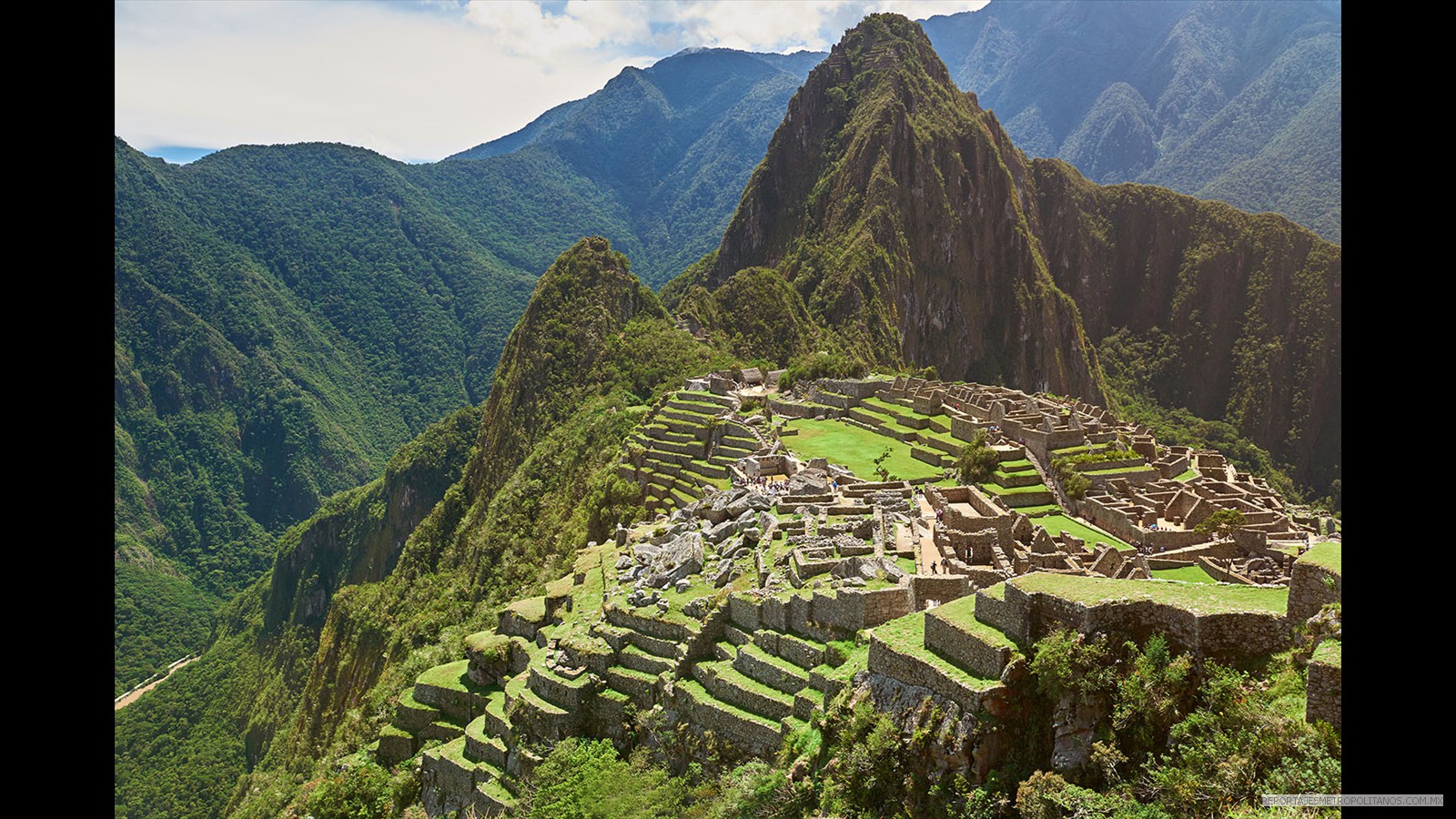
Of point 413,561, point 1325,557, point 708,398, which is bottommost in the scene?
point 413,561

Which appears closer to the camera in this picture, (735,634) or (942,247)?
(735,634)

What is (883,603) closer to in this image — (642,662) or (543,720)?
(642,662)

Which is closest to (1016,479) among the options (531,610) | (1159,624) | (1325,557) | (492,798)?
(531,610)

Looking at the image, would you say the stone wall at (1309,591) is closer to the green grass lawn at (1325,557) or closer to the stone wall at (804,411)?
the green grass lawn at (1325,557)

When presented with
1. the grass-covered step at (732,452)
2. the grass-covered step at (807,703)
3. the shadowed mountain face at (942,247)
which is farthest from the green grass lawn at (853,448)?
the shadowed mountain face at (942,247)
